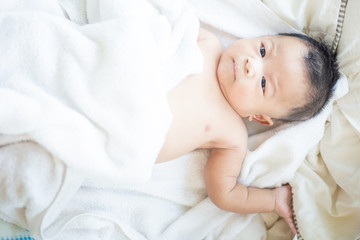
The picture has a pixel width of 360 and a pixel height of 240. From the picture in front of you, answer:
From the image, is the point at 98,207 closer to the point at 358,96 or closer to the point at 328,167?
the point at 328,167

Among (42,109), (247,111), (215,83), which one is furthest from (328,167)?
(42,109)

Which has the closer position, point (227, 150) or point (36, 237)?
point (36, 237)

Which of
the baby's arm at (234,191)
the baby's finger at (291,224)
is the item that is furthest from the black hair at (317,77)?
the baby's finger at (291,224)

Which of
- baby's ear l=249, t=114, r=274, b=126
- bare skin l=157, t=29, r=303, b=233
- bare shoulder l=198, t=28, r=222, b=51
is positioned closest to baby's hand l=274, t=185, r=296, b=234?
bare skin l=157, t=29, r=303, b=233

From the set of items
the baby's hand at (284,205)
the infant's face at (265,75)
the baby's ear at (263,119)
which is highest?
the infant's face at (265,75)

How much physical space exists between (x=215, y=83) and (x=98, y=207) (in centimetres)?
55

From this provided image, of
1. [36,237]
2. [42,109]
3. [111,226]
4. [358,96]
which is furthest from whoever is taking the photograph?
[358,96]

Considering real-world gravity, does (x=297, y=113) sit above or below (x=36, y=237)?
above

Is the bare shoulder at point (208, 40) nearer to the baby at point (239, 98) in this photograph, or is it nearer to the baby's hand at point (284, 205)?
the baby at point (239, 98)

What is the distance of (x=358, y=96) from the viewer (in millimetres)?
1306

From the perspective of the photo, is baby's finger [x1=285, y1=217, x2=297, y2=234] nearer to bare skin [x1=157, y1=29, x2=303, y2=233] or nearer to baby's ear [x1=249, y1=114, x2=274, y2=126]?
bare skin [x1=157, y1=29, x2=303, y2=233]

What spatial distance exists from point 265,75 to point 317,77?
0.51 ft

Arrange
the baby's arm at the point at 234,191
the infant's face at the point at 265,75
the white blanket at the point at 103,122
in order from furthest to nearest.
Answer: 1. the baby's arm at the point at 234,191
2. the infant's face at the point at 265,75
3. the white blanket at the point at 103,122

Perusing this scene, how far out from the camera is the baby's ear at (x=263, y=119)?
4.19 feet
